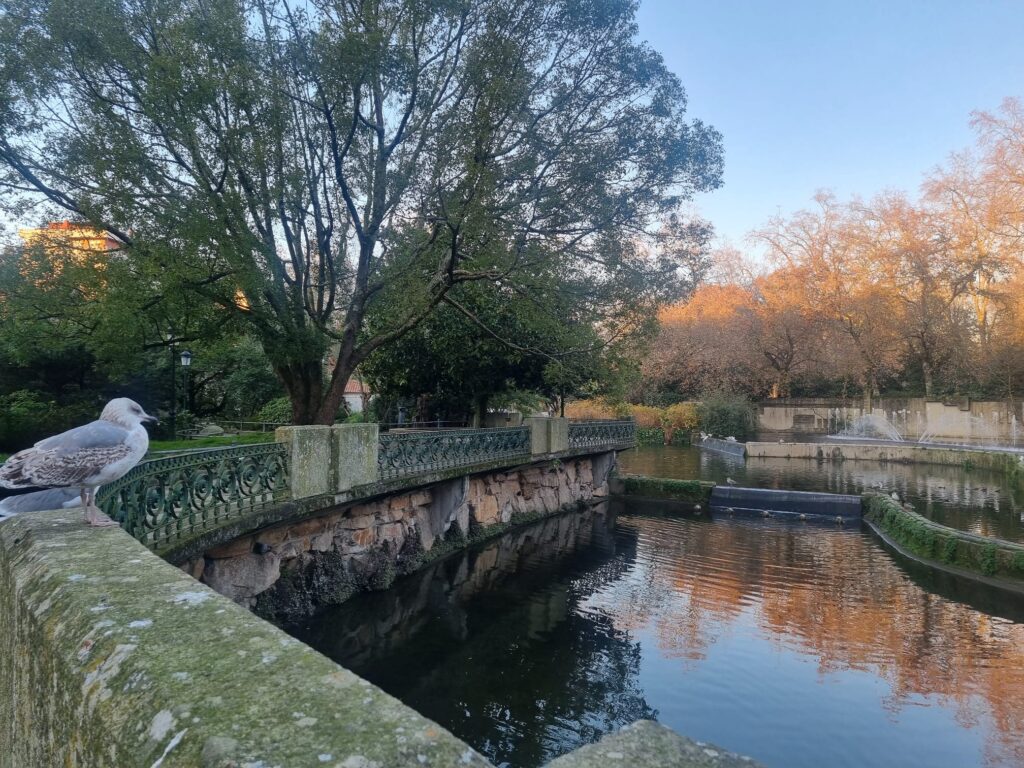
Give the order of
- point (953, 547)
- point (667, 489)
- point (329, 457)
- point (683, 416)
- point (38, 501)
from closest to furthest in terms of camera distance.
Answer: point (38, 501) < point (329, 457) < point (953, 547) < point (667, 489) < point (683, 416)

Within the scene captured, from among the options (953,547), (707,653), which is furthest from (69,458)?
→ (953,547)

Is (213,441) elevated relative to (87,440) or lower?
lower

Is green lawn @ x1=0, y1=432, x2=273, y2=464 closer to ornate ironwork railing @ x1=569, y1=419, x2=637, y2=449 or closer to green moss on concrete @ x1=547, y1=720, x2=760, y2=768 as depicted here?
ornate ironwork railing @ x1=569, y1=419, x2=637, y2=449

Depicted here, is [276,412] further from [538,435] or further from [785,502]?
[785,502]

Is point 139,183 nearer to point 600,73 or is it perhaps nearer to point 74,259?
point 74,259

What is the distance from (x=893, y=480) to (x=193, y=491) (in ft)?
71.1

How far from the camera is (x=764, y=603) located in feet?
32.3

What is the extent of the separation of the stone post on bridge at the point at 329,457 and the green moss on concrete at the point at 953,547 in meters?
10.5

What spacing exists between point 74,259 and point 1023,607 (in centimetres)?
1531

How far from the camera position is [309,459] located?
7430mm

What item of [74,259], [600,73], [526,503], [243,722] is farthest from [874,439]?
[243,722]

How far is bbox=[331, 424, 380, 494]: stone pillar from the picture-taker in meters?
7.90

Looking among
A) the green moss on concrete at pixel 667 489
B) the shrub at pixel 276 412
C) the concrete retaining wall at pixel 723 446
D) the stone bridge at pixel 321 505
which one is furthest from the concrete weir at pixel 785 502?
the shrub at pixel 276 412

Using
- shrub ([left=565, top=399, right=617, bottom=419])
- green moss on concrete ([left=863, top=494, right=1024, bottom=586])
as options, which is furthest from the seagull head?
shrub ([left=565, top=399, right=617, bottom=419])
